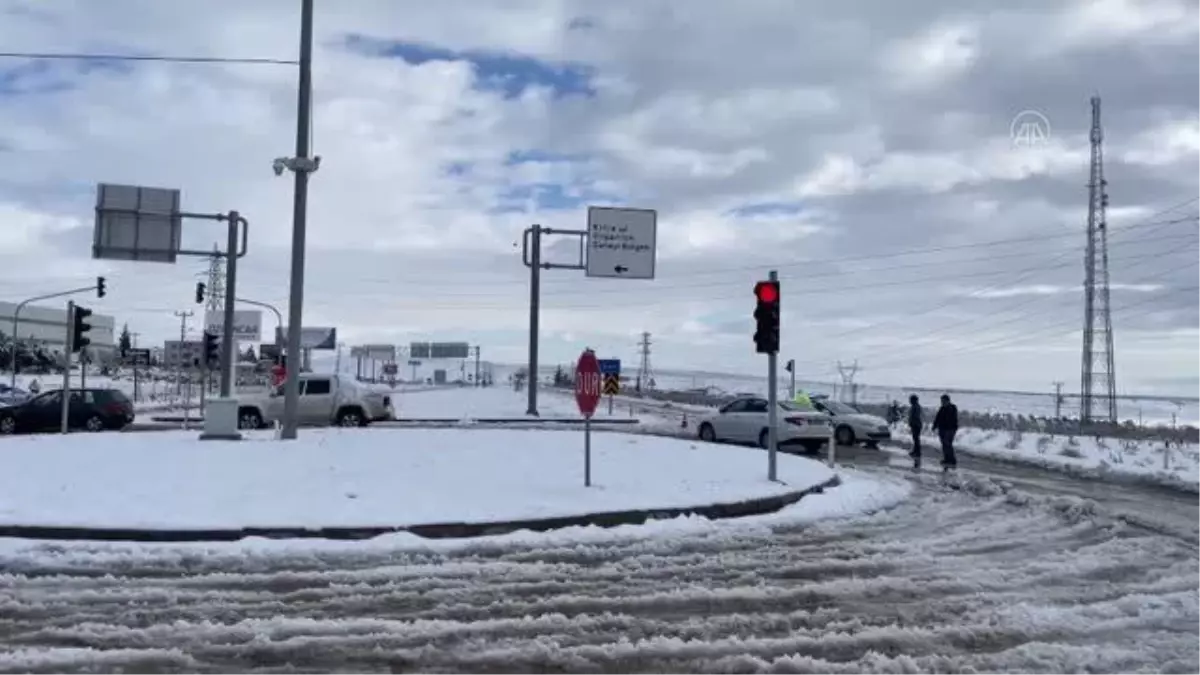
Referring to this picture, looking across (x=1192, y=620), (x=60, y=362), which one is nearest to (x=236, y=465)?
(x=1192, y=620)

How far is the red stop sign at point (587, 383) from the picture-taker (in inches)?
572

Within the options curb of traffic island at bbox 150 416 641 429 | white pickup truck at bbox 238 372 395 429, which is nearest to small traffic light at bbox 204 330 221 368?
white pickup truck at bbox 238 372 395 429

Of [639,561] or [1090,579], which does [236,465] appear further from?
[1090,579]

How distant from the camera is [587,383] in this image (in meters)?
14.6

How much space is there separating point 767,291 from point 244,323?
69181mm

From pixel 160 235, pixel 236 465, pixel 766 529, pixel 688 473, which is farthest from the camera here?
pixel 160 235

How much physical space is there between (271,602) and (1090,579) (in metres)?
6.87

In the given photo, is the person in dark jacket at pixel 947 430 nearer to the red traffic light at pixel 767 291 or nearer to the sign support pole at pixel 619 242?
the red traffic light at pixel 767 291

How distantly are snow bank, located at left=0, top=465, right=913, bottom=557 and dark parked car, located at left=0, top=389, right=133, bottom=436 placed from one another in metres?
25.0

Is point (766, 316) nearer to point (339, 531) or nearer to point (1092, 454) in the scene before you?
point (339, 531)

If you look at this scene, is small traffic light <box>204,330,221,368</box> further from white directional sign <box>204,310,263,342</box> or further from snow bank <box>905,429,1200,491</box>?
white directional sign <box>204,310,263,342</box>

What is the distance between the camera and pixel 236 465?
15609mm

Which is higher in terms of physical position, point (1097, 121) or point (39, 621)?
point (1097, 121)

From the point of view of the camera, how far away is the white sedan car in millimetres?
28922
